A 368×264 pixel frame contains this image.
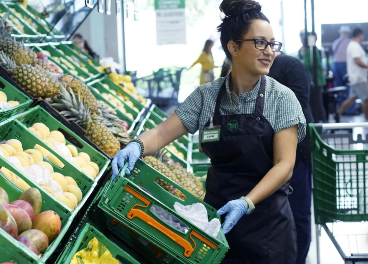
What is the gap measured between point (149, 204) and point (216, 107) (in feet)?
2.48

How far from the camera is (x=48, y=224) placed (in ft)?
7.37

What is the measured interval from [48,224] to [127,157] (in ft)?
2.22

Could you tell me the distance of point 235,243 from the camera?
2893 millimetres

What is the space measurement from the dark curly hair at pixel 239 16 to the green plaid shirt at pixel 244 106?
24 centimetres

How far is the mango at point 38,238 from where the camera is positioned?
2.12m

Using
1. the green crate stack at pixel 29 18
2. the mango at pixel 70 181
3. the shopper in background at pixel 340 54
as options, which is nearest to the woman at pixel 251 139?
the mango at pixel 70 181

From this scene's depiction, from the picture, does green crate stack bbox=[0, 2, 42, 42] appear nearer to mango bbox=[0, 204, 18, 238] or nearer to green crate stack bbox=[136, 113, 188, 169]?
green crate stack bbox=[136, 113, 188, 169]

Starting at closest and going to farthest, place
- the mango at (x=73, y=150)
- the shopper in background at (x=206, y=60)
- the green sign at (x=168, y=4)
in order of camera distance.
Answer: the mango at (x=73, y=150) < the green sign at (x=168, y=4) < the shopper in background at (x=206, y=60)

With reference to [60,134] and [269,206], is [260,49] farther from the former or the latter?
[60,134]

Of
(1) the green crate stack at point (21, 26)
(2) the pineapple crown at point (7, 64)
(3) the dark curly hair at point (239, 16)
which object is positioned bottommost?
(2) the pineapple crown at point (7, 64)

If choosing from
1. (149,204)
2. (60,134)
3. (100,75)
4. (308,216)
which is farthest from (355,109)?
(149,204)

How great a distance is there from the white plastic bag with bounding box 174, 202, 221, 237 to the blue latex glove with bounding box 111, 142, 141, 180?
29 centimetres

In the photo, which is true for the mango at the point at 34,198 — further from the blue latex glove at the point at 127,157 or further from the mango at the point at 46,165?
the mango at the point at 46,165

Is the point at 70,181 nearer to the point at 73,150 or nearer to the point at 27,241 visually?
the point at 73,150
